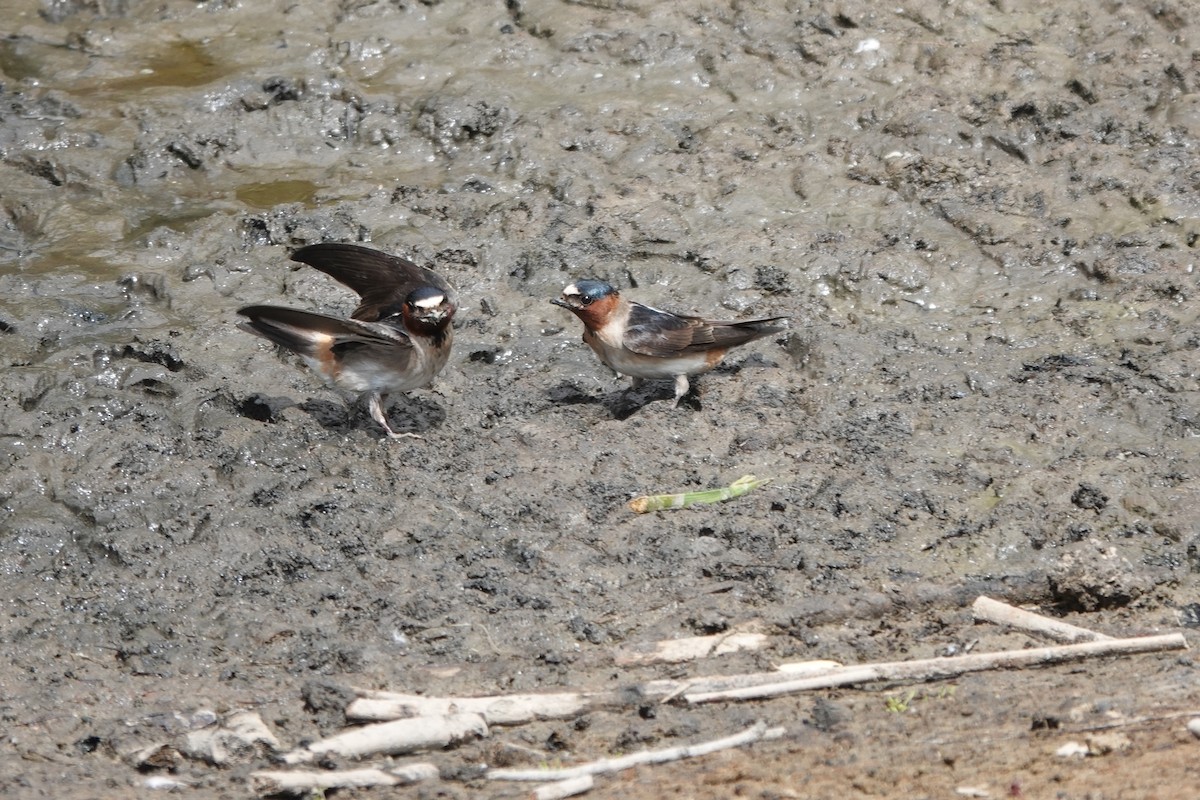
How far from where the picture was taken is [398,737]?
511 centimetres

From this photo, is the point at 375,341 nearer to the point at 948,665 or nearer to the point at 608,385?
the point at 608,385

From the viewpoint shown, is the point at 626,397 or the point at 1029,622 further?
the point at 626,397

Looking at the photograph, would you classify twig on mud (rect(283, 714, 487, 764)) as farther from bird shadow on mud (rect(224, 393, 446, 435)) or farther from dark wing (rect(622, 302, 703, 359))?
dark wing (rect(622, 302, 703, 359))

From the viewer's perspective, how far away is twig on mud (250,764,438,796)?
4.86 m

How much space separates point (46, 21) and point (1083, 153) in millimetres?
8481

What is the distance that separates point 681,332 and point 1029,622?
2664 mm

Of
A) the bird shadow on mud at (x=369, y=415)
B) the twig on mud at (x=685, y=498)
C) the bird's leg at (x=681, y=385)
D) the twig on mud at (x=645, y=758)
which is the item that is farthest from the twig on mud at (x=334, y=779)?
the bird's leg at (x=681, y=385)

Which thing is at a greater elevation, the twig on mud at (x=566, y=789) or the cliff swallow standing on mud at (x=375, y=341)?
the twig on mud at (x=566, y=789)

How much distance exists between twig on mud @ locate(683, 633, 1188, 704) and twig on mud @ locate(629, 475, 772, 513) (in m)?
1.46

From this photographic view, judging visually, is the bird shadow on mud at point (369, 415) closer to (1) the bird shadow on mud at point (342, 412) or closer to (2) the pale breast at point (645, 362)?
(1) the bird shadow on mud at point (342, 412)

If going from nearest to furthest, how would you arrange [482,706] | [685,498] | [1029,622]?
1. [482,706]
2. [1029,622]
3. [685,498]

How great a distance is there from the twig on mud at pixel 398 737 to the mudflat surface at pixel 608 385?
0.44ft

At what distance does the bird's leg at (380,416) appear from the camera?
24.2 feet

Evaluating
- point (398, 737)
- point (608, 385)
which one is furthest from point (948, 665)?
point (608, 385)
